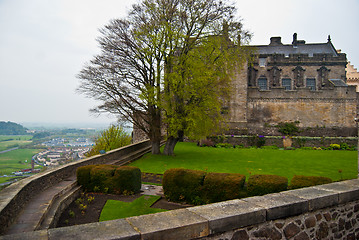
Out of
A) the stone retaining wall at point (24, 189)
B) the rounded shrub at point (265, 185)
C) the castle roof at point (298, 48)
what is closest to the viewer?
the stone retaining wall at point (24, 189)

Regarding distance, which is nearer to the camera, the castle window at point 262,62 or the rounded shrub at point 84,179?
the rounded shrub at point 84,179

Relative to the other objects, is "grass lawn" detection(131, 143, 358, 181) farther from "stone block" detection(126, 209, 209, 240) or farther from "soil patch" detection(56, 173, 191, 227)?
"stone block" detection(126, 209, 209, 240)

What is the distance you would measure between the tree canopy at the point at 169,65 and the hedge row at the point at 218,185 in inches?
282

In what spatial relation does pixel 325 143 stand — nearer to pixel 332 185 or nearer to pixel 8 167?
pixel 332 185

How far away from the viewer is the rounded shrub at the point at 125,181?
10.2 m

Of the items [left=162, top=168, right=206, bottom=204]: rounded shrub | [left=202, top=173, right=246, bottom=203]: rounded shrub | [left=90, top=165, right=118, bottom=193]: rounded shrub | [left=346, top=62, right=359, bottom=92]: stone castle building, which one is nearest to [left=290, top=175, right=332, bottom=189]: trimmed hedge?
[left=202, top=173, right=246, bottom=203]: rounded shrub

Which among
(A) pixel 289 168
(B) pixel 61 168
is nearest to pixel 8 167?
(B) pixel 61 168

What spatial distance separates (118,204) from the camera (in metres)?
9.04

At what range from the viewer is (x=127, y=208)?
859 cm

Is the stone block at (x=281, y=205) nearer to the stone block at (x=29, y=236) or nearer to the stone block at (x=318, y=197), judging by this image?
the stone block at (x=318, y=197)

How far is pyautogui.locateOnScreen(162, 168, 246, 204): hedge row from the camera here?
8469mm

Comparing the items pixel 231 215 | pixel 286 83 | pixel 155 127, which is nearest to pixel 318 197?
pixel 231 215

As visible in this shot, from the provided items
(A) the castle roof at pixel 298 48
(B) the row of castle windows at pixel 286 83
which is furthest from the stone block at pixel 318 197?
(A) the castle roof at pixel 298 48

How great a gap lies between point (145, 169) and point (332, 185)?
10.6m
